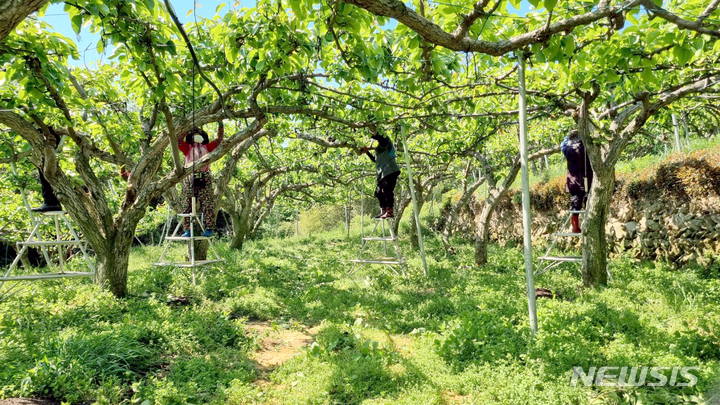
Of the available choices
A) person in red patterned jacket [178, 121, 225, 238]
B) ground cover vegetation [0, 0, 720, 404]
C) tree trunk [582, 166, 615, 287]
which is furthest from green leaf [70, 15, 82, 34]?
tree trunk [582, 166, 615, 287]

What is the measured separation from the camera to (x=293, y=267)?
9.03 m

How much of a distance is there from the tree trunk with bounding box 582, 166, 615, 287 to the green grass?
338mm

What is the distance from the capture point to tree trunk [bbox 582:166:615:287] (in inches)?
231

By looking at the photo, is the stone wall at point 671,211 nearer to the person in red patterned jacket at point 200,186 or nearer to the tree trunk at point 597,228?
the tree trunk at point 597,228

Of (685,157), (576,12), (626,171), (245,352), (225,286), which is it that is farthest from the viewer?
(626,171)

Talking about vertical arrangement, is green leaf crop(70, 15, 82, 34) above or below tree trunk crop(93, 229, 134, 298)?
above

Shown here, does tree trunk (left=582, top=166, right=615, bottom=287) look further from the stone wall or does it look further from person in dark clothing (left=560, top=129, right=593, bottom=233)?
the stone wall

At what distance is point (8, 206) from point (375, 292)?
906 cm

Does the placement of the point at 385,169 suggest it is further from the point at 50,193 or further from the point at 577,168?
the point at 50,193

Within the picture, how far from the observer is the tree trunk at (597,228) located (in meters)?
5.88

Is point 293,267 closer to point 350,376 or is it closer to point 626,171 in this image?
point 350,376

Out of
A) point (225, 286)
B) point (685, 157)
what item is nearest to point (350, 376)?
point (225, 286)

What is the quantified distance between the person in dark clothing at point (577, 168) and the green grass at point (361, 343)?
5.13 ft

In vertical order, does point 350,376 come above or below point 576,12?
below
